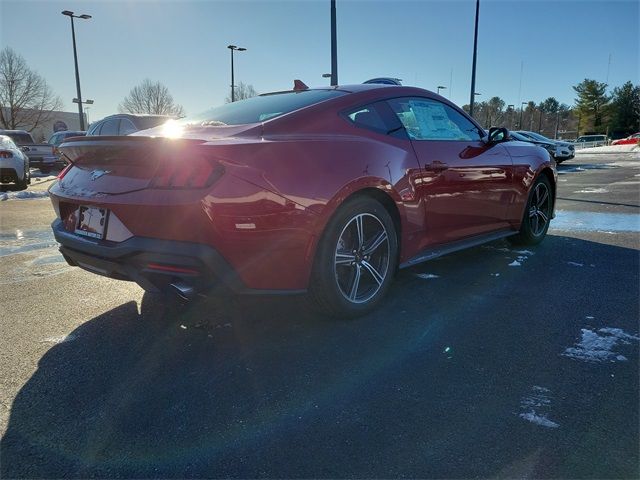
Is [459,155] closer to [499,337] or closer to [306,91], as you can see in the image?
[306,91]

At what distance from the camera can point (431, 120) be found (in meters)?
3.89

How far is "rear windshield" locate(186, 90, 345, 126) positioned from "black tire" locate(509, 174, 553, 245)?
2.67 metres

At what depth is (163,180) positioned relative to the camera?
8.41 ft

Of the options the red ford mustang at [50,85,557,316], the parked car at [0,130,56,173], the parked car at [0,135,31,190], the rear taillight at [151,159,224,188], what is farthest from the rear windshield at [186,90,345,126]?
the parked car at [0,130,56,173]

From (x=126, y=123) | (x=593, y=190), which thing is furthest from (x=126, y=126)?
(x=593, y=190)

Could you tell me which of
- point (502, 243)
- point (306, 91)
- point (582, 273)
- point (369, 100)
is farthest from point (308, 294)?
point (502, 243)

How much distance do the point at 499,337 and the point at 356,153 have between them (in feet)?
4.62

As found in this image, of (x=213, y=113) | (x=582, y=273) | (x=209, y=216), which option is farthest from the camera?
(x=582, y=273)

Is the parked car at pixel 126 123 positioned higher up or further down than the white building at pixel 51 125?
further down

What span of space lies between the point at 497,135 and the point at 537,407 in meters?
3.01

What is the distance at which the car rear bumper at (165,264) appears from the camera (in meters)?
2.47

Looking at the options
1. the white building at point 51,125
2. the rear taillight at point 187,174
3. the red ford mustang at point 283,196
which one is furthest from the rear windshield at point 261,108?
the white building at point 51,125

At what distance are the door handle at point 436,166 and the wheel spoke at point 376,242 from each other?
636 mm

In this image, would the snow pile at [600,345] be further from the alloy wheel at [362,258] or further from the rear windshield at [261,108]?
the rear windshield at [261,108]
